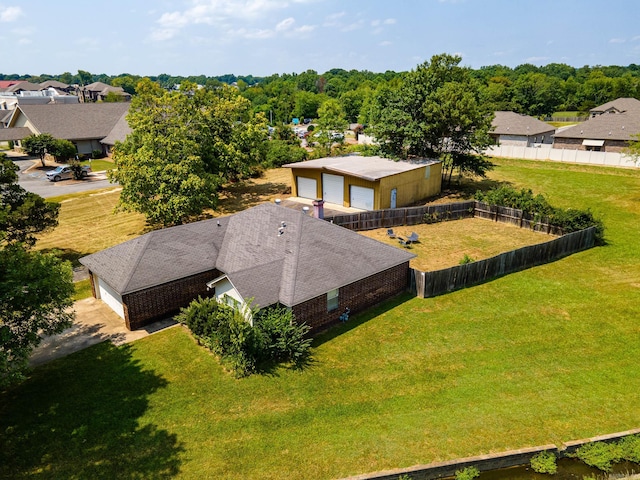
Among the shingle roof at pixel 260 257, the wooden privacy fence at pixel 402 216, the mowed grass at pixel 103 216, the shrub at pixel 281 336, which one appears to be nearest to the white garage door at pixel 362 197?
the wooden privacy fence at pixel 402 216

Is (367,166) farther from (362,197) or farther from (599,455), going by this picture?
(599,455)

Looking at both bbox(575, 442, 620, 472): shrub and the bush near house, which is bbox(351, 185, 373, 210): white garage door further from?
bbox(575, 442, 620, 472): shrub

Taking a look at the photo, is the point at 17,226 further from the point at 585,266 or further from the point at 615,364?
the point at 585,266

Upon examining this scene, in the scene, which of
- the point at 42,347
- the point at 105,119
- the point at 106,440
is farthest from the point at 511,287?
the point at 105,119

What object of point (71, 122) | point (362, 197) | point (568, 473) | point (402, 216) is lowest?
point (568, 473)

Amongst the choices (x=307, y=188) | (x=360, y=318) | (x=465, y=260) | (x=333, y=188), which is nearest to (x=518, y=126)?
(x=333, y=188)

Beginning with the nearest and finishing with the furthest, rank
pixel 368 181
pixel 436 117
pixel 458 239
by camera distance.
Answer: pixel 458 239 < pixel 368 181 < pixel 436 117

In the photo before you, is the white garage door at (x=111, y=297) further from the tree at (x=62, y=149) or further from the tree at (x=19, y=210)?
the tree at (x=62, y=149)
